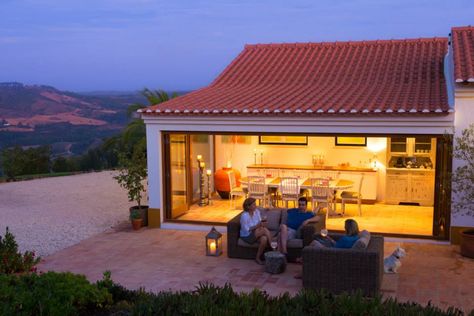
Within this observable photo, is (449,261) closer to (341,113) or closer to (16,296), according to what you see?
(341,113)

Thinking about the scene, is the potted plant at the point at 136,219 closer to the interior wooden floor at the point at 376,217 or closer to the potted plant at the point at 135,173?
the potted plant at the point at 135,173

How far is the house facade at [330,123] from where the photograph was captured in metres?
10.7

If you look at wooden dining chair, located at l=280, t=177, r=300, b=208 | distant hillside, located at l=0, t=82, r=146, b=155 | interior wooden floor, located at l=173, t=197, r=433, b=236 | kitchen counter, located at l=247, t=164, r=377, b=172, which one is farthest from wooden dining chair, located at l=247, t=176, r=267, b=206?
distant hillside, located at l=0, t=82, r=146, b=155

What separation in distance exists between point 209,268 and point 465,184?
5033mm

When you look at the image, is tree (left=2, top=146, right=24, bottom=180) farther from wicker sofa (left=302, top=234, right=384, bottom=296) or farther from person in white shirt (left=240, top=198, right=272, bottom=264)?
wicker sofa (left=302, top=234, right=384, bottom=296)

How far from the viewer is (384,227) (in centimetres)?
1195

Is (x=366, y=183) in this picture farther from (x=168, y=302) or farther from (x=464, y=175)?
(x=168, y=302)

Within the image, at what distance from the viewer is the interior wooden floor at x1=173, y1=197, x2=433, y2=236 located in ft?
38.9

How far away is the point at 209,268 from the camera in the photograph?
9.30 m

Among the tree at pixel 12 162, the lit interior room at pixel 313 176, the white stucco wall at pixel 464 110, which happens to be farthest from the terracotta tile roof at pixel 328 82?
the tree at pixel 12 162

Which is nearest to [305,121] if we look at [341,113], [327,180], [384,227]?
[341,113]

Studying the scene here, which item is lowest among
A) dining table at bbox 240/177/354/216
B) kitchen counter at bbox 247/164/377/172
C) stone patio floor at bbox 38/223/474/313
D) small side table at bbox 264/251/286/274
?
stone patio floor at bbox 38/223/474/313

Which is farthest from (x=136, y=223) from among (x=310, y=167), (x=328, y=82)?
(x=328, y=82)

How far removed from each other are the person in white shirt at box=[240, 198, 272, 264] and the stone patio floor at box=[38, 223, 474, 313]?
1.32ft
